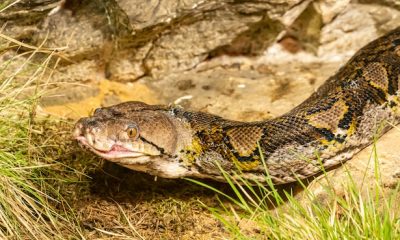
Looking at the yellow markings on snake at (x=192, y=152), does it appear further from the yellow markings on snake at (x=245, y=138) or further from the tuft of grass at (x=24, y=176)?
the tuft of grass at (x=24, y=176)

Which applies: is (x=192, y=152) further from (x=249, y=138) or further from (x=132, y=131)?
(x=132, y=131)

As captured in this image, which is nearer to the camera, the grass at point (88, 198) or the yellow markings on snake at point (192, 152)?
the grass at point (88, 198)

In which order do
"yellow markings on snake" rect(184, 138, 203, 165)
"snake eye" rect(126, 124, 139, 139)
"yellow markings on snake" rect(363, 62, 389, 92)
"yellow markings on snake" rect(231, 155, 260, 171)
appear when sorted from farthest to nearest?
"yellow markings on snake" rect(363, 62, 389, 92) < "yellow markings on snake" rect(184, 138, 203, 165) < "yellow markings on snake" rect(231, 155, 260, 171) < "snake eye" rect(126, 124, 139, 139)

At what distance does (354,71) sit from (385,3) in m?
1.94

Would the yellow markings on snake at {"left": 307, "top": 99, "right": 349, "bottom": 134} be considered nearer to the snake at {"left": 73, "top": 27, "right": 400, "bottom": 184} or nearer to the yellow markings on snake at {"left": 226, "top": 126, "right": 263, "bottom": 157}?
the snake at {"left": 73, "top": 27, "right": 400, "bottom": 184}

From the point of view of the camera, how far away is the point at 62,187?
6656 mm

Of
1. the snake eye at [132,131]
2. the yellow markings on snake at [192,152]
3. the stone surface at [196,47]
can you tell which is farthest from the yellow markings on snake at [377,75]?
the snake eye at [132,131]

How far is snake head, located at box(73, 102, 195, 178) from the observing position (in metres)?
6.00

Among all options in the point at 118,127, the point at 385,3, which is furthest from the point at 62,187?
the point at 385,3

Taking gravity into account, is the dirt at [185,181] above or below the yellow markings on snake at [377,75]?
below

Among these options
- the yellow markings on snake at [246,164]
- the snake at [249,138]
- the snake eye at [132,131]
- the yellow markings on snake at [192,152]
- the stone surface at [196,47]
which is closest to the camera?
the snake eye at [132,131]

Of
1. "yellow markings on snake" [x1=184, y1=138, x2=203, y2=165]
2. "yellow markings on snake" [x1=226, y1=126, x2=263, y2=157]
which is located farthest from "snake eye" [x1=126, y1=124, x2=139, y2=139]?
"yellow markings on snake" [x1=226, y1=126, x2=263, y2=157]

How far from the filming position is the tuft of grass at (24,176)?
591cm

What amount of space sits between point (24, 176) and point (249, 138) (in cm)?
231
